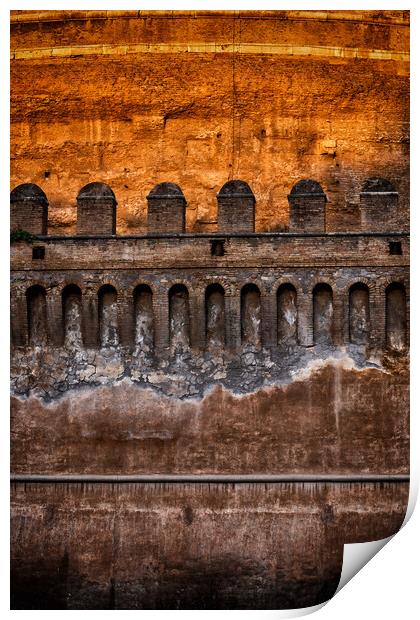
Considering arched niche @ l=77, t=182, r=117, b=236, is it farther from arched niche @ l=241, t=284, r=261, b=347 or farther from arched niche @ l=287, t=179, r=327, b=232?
arched niche @ l=287, t=179, r=327, b=232

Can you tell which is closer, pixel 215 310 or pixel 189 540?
pixel 189 540

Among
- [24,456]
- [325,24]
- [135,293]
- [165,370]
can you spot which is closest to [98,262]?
[135,293]

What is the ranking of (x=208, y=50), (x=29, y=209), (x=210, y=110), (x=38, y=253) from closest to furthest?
(x=29, y=209)
(x=38, y=253)
(x=208, y=50)
(x=210, y=110)

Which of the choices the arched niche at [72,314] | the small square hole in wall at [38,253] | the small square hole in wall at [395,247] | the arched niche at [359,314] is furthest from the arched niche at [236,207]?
the small square hole in wall at [38,253]

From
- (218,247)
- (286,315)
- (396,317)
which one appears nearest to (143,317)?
(218,247)

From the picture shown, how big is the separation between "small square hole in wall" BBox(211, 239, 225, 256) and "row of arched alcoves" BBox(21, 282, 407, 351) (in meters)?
0.20

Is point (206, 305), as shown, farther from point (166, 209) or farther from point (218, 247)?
point (166, 209)

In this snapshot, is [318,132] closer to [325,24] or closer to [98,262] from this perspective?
[325,24]

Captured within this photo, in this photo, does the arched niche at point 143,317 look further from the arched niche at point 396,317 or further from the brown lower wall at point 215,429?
the arched niche at point 396,317

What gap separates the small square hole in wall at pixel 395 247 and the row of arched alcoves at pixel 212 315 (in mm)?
187

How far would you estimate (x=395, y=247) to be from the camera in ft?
24.3

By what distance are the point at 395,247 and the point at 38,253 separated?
2.12 meters

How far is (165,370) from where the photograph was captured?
7465mm

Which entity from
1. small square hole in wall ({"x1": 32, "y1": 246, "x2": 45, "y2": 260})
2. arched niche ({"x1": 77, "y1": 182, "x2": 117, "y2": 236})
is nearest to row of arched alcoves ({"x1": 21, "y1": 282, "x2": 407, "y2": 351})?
small square hole in wall ({"x1": 32, "y1": 246, "x2": 45, "y2": 260})
